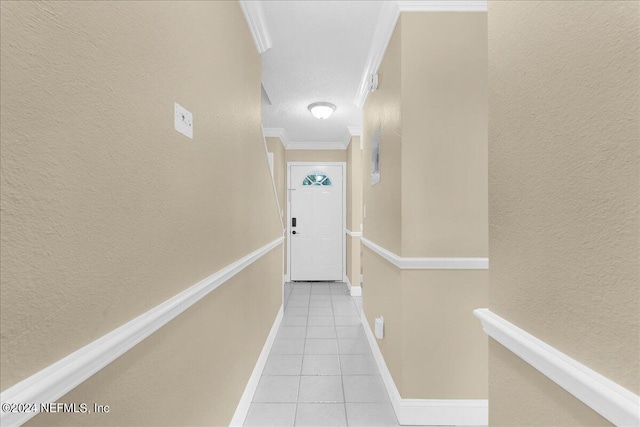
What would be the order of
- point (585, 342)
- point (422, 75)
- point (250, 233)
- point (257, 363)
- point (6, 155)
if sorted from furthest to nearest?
point (257, 363), point (250, 233), point (422, 75), point (585, 342), point (6, 155)

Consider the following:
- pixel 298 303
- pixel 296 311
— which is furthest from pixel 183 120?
pixel 298 303

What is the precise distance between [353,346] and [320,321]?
73cm

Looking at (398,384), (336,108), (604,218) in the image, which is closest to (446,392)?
(398,384)

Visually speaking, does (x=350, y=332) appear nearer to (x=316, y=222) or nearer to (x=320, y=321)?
(x=320, y=321)

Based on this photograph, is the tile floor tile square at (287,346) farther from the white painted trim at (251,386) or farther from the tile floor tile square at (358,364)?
the tile floor tile square at (358,364)

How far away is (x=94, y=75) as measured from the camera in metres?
0.61

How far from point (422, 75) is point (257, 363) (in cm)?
215

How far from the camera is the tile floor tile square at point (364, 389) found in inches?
78.0

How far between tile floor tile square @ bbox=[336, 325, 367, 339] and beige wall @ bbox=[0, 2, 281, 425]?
1.77 meters

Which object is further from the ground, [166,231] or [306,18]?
[306,18]

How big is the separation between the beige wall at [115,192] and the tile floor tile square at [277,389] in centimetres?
66

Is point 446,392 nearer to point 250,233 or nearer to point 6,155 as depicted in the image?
point 250,233

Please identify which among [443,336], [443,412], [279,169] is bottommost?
[443,412]

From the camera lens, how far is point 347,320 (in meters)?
3.44
